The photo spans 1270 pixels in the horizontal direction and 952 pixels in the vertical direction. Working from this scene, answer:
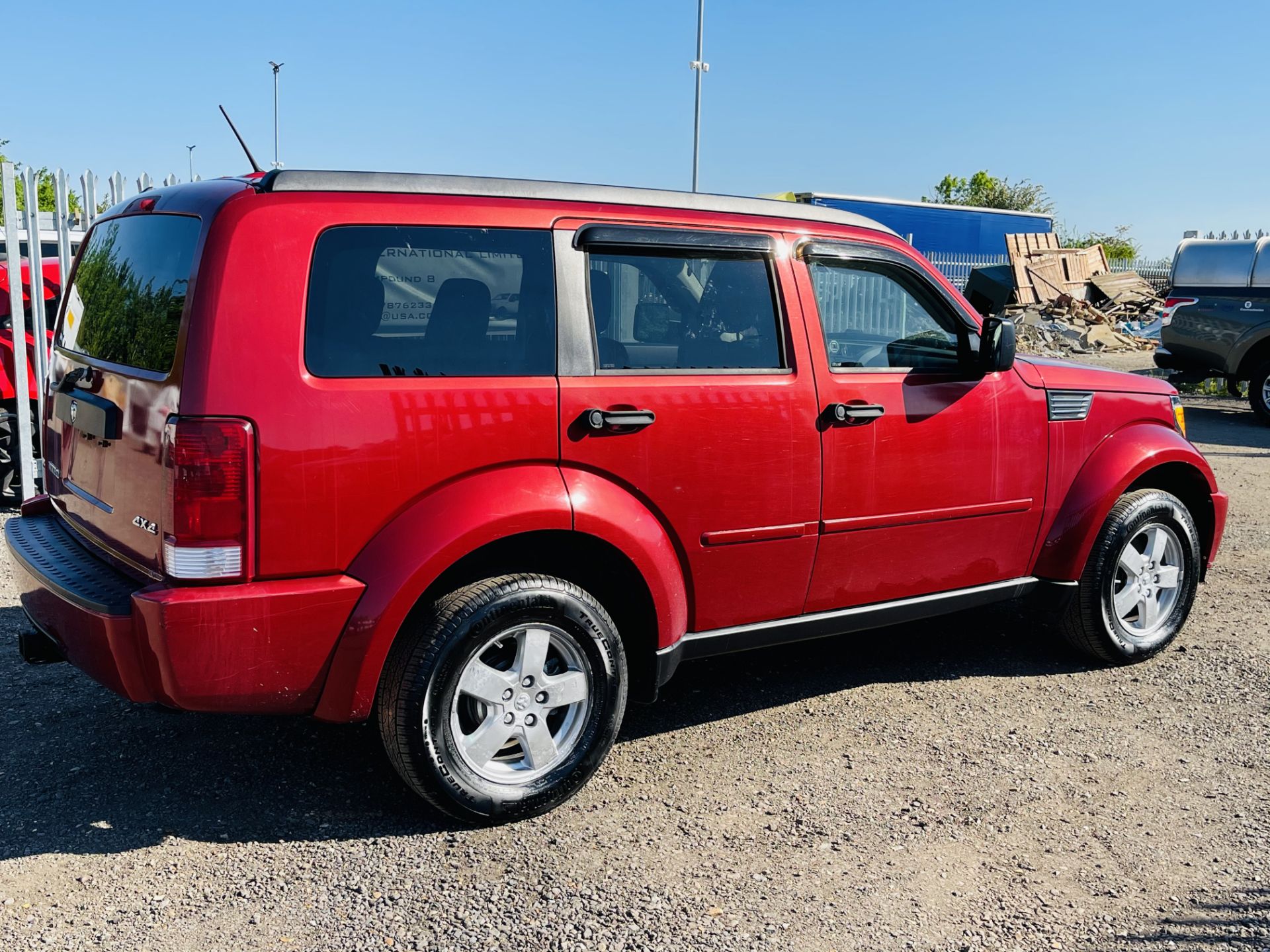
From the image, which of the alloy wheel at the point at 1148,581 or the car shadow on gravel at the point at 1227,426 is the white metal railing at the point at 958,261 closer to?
the car shadow on gravel at the point at 1227,426

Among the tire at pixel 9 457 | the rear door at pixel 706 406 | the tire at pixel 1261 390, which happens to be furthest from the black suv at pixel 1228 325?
the tire at pixel 9 457

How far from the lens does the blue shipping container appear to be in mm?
25859

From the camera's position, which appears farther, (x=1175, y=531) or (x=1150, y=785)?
(x=1175, y=531)

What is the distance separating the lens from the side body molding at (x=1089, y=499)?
485 cm

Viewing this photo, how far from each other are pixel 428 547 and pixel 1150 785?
2624mm

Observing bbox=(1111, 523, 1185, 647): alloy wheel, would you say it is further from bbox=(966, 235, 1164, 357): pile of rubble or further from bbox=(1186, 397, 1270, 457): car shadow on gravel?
bbox=(966, 235, 1164, 357): pile of rubble

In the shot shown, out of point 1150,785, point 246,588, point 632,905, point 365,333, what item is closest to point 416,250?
point 365,333

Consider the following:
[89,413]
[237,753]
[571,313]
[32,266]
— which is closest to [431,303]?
[571,313]

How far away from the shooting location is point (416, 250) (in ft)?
11.3

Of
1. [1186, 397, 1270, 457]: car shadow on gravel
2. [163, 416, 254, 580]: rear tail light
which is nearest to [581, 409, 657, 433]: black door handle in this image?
[163, 416, 254, 580]: rear tail light

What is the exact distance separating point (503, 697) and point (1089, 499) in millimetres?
2741

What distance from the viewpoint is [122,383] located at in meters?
3.44

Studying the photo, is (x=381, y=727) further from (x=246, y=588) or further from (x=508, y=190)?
(x=508, y=190)

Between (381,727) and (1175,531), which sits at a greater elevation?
(1175,531)
